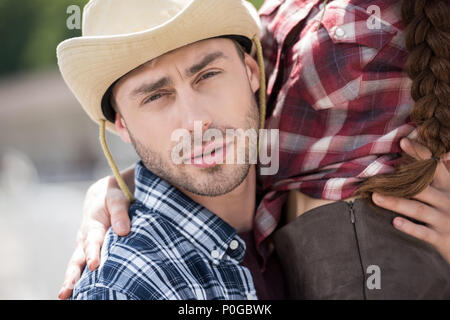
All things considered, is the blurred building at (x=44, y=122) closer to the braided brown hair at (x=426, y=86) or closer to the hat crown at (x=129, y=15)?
the hat crown at (x=129, y=15)

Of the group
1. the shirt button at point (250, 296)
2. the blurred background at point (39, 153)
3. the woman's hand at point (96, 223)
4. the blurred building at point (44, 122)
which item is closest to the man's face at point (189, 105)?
the woman's hand at point (96, 223)

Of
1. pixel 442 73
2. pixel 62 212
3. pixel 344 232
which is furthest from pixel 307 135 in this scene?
pixel 62 212

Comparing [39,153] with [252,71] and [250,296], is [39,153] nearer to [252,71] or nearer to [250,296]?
[252,71]

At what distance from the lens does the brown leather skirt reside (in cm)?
179

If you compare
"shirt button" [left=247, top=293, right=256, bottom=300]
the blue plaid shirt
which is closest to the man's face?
the blue plaid shirt

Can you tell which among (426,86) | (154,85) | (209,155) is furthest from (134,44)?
(426,86)

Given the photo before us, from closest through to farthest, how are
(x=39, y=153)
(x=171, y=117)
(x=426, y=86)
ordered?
(x=426, y=86) → (x=171, y=117) → (x=39, y=153)

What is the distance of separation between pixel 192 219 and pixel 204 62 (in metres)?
0.55

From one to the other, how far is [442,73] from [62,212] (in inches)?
251

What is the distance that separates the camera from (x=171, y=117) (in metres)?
1.88

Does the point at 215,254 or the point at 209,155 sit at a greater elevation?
the point at 209,155

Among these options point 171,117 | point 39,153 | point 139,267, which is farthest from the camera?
point 39,153

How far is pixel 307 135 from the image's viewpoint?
6.23ft
